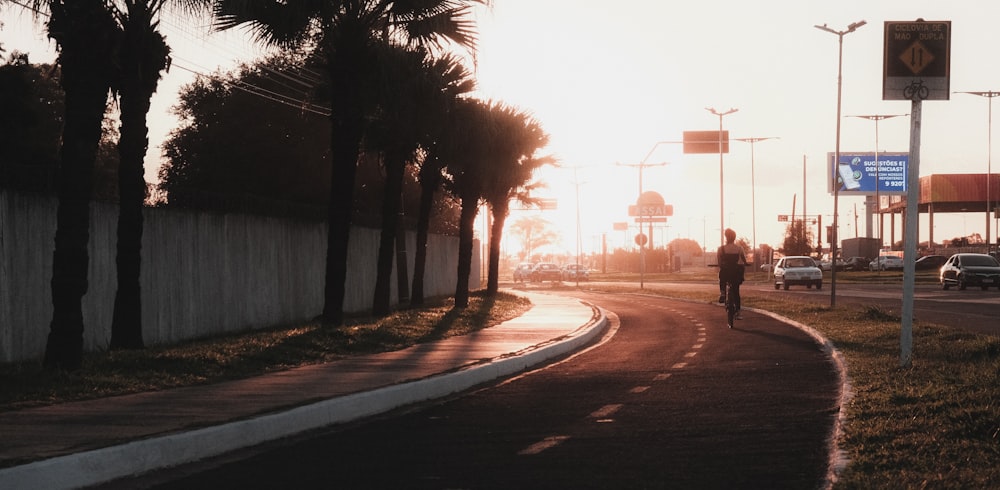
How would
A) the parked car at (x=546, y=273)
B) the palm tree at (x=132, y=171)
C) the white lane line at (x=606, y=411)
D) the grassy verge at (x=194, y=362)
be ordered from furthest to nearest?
1. the parked car at (x=546, y=273)
2. the palm tree at (x=132, y=171)
3. the grassy verge at (x=194, y=362)
4. the white lane line at (x=606, y=411)

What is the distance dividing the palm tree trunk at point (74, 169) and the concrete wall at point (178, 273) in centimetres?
198

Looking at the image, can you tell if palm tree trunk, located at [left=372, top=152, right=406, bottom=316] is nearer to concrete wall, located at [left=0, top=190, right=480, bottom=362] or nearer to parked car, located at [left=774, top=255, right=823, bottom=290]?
concrete wall, located at [left=0, top=190, right=480, bottom=362]

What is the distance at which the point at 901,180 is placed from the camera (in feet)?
327

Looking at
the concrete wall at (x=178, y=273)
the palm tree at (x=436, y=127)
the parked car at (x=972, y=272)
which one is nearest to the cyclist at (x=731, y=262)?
the palm tree at (x=436, y=127)

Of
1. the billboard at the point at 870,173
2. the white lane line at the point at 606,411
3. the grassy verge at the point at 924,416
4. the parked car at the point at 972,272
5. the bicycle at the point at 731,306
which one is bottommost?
the white lane line at the point at 606,411

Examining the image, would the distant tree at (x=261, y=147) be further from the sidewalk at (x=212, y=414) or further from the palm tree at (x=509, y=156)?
the sidewalk at (x=212, y=414)

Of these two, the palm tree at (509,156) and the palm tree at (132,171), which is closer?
the palm tree at (132,171)

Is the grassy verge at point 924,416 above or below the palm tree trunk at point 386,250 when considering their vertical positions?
below

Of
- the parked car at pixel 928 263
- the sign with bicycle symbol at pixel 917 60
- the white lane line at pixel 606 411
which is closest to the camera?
→ the white lane line at pixel 606 411

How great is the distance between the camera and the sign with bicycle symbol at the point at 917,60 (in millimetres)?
13508

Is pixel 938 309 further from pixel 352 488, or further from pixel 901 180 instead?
pixel 901 180

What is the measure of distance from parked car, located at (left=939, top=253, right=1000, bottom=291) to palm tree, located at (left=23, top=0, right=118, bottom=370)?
4438 centimetres

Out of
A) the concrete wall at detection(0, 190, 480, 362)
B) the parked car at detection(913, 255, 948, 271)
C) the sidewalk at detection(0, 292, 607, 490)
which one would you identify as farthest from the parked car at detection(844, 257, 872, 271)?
the sidewalk at detection(0, 292, 607, 490)

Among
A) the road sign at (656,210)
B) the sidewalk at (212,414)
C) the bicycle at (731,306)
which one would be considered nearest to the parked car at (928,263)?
the road sign at (656,210)
